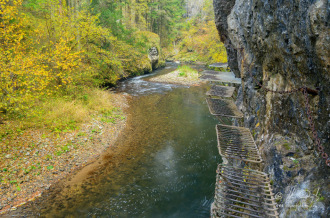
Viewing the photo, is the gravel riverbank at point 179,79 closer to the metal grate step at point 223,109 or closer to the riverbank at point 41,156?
the metal grate step at point 223,109

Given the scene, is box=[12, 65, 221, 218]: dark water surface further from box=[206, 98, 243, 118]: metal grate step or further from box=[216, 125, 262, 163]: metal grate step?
box=[206, 98, 243, 118]: metal grate step

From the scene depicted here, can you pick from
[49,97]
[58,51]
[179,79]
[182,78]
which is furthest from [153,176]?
[182,78]

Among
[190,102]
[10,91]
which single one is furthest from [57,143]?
[190,102]

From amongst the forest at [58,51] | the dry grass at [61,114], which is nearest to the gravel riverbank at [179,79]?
the forest at [58,51]

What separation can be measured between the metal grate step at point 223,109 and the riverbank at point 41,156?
213 inches

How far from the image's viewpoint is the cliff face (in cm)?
339

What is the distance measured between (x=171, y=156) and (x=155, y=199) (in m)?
2.77

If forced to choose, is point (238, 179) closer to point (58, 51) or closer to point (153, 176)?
point (153, 176)

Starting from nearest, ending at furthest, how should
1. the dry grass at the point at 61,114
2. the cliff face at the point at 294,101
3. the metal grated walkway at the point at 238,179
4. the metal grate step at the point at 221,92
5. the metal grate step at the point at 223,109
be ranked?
the cliff face at the point at 294,101
the metal grated walkway at the point at 238,179
the metal grate step at the point at 223,109
the dry grass at the point at 61,114
the metal grate step at the point at 221,92

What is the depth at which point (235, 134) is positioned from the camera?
685cm

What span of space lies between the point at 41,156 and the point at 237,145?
737cm

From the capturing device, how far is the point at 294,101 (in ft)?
15.1

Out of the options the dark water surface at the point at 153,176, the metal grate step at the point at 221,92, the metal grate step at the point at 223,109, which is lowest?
the dark water surface at the point at 153,176

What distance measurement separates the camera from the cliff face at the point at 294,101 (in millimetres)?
3391
